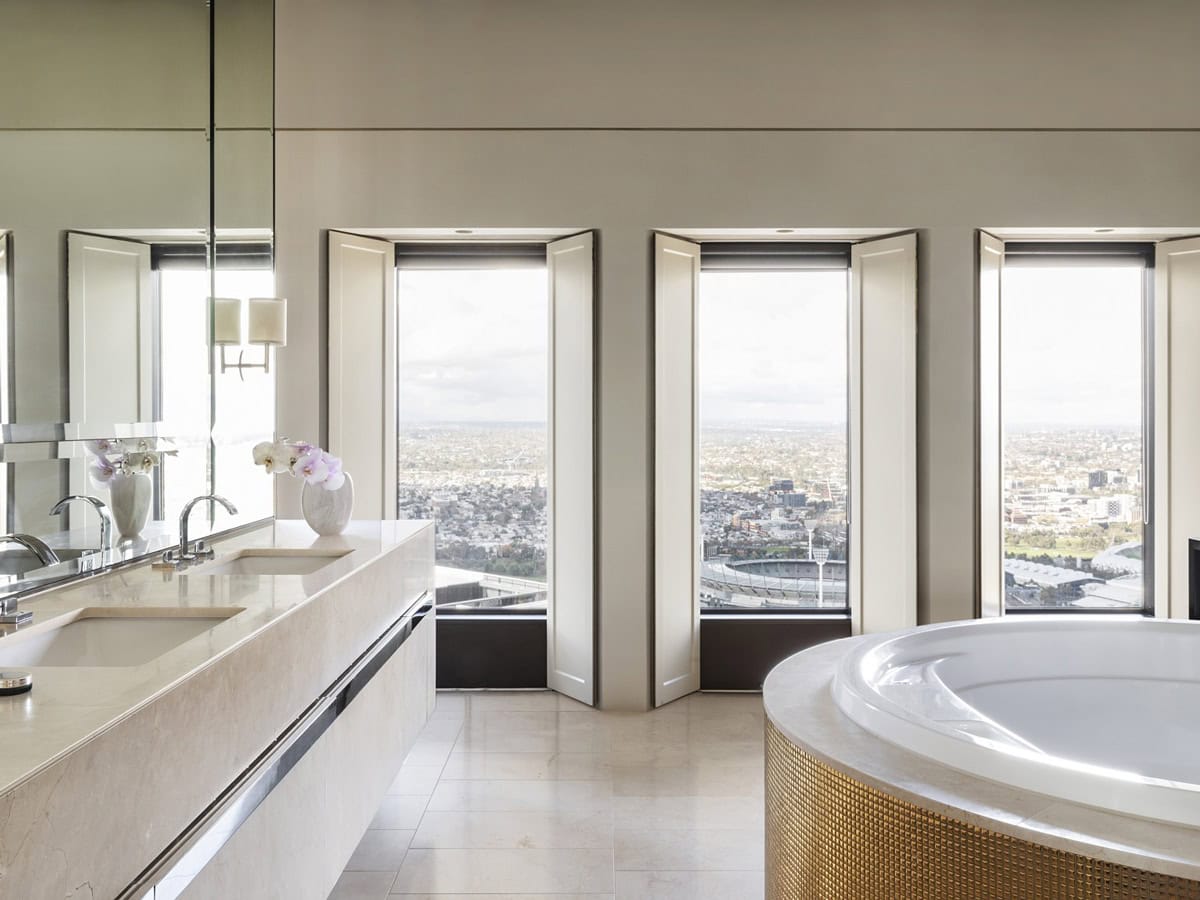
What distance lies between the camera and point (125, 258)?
2098mm

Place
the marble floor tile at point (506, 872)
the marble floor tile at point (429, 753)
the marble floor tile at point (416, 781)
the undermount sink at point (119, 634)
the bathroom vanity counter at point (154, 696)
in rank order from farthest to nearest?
the marble floor tile at point (429, 753)
the marble floor tile at point (416, 781)
the marble floor tile at point (506, 872)
the undermount sink at point (119, 634)
the bathroom vanity counter at point (154, 696)

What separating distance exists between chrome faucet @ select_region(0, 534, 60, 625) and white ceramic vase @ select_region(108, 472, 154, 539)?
0.95 ft

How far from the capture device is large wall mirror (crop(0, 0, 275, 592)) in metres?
1.71

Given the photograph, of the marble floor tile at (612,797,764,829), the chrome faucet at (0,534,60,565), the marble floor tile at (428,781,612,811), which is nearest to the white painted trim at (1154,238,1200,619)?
the marble floor tile at (612,797,764,829)

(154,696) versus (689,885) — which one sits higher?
(154,696)

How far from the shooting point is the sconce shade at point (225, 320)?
267 cm

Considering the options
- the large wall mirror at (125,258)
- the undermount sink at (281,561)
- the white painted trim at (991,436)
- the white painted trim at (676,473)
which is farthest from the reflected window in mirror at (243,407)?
the white painted trim at (991,436)

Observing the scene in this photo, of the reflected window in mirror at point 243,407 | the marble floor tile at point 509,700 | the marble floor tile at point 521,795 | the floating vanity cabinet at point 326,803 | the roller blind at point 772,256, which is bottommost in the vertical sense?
the marble floor tile at point 521,795

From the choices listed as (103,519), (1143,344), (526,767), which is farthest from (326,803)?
(1143,344)

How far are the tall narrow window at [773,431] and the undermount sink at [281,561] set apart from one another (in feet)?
6.71

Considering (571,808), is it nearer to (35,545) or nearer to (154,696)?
(35,545)

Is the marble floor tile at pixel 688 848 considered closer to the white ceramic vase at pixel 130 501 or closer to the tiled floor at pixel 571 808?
the tiled floor at pixel 571 808

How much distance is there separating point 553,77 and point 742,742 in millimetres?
2932

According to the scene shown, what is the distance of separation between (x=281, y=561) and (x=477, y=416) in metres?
1.65
